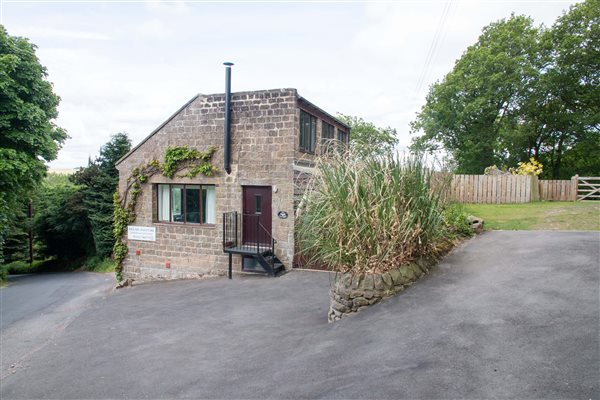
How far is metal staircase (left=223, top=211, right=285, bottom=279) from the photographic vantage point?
11430 millimetres

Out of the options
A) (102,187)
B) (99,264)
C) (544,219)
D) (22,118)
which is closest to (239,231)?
(544,219)

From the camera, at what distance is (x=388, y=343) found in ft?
16.0

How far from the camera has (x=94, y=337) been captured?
784 cm

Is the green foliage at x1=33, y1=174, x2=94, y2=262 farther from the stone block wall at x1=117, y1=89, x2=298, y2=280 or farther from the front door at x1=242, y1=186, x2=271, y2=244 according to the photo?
the front door at x1=242, y1=186, x2=271, y2=244

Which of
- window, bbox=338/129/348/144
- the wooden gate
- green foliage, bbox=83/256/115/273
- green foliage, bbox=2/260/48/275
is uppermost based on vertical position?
window, bbox=338/129/348/144

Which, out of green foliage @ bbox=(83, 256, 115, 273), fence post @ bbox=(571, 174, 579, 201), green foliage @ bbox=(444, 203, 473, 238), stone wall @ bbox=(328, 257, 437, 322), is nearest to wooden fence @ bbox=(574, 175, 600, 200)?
fence post @ bbox=(571, 174, 579, 201)

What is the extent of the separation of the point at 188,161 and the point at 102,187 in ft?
48.9

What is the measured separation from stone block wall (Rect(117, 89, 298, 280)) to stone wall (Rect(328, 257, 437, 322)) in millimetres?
5394

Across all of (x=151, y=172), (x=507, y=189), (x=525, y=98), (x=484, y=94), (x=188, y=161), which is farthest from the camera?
(x=484, y=94)

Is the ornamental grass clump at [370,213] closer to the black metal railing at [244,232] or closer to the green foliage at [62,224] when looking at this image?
the black metal railing at [244,232]

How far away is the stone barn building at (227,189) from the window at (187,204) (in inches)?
1.4

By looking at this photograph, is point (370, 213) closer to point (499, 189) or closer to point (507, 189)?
point (499, 189)

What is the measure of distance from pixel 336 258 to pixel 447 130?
90.3 feet

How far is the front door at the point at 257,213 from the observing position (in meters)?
12.2
